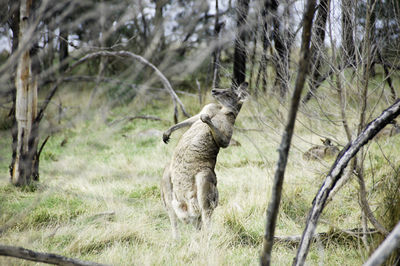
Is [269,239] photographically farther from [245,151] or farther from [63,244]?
[245,151]

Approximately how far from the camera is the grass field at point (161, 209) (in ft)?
8.07

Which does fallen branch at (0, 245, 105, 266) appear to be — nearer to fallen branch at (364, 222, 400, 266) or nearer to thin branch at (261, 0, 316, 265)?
thin branch at (261, 0, 316, 265)

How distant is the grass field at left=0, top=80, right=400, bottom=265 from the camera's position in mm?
2461

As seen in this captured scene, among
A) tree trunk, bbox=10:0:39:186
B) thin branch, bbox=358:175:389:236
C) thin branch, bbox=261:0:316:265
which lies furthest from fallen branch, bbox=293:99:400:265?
tree trunk, bbox=10:0:39:186

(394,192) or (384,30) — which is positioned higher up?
(384,30)

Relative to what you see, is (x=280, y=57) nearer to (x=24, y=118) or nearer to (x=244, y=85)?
(x=244, y=85)

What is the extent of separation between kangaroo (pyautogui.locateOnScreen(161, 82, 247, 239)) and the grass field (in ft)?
0.68

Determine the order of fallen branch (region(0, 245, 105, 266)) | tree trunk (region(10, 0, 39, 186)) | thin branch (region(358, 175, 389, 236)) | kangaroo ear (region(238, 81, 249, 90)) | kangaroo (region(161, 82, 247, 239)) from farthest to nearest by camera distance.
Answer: tree trunk (region(10, 0, 39, 186)) < kangaroo ear (region(238, 81, 249, 90)) < kangaroo (region(161, 82, 247, 239)) < thin branch (region(358, 175, 389, 236)) < fallen branch (region(0, 245, 105, 266))

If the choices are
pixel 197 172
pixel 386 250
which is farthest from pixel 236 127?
pixel 386 250

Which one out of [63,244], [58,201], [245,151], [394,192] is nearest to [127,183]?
[58,201]

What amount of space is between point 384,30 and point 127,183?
13.0 feet

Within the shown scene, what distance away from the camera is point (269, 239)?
1140mm

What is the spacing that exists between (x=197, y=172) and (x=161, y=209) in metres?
1.15

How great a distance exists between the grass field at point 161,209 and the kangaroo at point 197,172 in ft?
0.68
